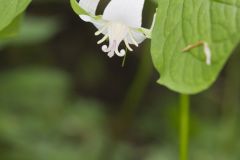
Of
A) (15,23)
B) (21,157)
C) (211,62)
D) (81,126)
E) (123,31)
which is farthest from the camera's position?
(81,126)

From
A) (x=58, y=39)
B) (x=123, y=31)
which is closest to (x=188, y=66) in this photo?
(x=123, y=31)

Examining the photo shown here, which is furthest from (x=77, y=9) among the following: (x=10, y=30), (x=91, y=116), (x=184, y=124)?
(x=91, y=116)

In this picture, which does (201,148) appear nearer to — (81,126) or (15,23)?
(81,126)

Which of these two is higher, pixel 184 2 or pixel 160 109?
pixel 184 2

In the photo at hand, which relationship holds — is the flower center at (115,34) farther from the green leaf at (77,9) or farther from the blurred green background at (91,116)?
the blurred green background at (91,116)

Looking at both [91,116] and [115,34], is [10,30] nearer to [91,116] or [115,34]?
[115,34]

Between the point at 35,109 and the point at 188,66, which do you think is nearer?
the point at 188,66

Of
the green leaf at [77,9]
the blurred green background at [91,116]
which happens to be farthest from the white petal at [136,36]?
the blurred green background at [91,116]
